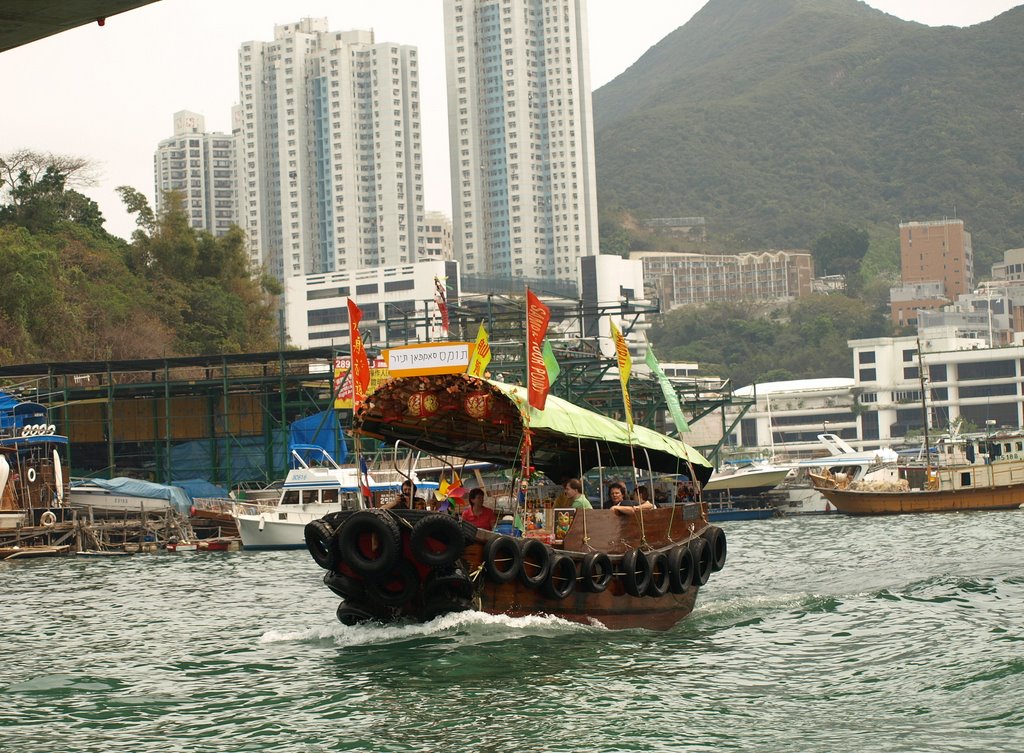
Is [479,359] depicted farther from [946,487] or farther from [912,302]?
[912,302]

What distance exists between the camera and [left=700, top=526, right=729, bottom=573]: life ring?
832 inches

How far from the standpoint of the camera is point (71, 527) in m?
39.8

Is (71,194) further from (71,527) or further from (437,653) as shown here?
(437,653)

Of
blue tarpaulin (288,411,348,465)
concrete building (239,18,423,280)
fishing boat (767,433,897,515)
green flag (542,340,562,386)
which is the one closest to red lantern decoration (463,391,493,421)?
green flag (542,340,562,386)

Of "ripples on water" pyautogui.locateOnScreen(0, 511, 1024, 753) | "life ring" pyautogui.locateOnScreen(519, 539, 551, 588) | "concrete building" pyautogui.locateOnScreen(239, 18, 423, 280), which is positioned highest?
"concrete building" pyautogui.locateOnScreen(239, 18, 423, 280)

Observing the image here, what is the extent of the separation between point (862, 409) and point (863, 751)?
99.9 meters

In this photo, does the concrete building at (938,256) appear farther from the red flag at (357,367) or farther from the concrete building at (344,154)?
the red flag at (357,367)

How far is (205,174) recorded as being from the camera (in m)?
166

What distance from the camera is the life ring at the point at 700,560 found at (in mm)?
20091

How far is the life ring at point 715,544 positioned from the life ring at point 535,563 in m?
4.32

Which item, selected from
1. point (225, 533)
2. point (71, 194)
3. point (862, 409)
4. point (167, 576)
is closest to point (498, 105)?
point (862, 409)

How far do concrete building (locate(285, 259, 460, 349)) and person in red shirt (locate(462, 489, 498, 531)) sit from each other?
9770 cm

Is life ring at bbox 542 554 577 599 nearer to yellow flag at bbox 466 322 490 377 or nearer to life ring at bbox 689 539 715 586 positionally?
yellow flag at bbox 466 322 490 377

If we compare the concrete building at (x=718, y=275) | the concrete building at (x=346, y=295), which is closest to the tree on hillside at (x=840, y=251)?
the concrete building at (x=718, y=275)
